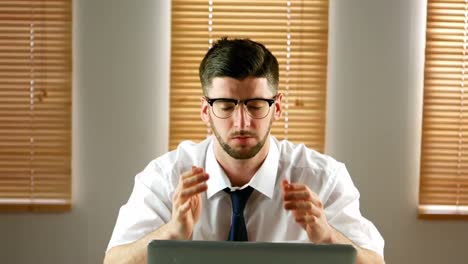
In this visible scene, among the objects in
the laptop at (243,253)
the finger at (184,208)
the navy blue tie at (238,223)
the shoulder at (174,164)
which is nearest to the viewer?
the laptop at (243,253)

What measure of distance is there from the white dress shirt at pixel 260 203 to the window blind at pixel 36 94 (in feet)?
4.91

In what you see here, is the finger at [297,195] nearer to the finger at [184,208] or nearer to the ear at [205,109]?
the finger at [184,208]

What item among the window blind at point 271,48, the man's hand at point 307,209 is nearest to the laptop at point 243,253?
the man's hand at point 307,209

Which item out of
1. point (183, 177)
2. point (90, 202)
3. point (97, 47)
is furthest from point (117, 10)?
point (183, 177)

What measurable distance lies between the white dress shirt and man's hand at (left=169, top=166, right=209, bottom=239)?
13.9 inches

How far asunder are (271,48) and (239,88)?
5.48 ft

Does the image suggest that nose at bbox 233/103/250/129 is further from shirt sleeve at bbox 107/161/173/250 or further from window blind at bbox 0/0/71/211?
window blind at bbox 0/0/71/211

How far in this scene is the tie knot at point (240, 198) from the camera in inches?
86.8

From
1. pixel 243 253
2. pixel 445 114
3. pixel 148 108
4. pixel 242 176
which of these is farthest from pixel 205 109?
pixel 445 114

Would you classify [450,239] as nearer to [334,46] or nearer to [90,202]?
[334,46]

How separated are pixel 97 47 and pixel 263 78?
174cm

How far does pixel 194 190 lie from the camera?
1785mm

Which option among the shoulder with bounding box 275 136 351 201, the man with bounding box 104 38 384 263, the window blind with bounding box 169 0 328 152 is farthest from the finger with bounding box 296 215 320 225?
the window blind with bounding box 169 0 328 152

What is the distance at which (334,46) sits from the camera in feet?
12.3
